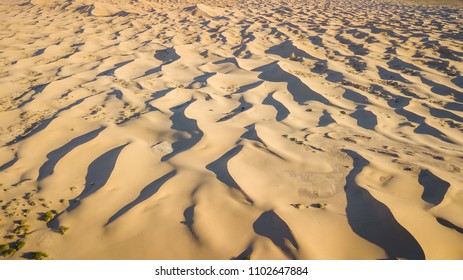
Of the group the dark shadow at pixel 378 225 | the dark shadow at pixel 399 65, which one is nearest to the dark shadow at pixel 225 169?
the dark shadow at pixel 378 225

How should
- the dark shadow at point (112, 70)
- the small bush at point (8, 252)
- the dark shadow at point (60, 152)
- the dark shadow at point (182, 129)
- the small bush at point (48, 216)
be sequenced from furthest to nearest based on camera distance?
the dark shadow at point (112, 70)
the dark shadow at point (182, 129)
the dark shadow at point (60, 152)
the small bush at point (48, 216)
the small bush at point (8, 252)

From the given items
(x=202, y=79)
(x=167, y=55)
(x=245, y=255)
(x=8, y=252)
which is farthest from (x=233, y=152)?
(x=167, y=55)

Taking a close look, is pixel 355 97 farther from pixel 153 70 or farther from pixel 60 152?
pixel 60 152

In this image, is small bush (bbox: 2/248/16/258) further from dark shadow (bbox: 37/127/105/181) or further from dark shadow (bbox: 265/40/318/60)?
dark shadow (bbox: 265/40/318/60)

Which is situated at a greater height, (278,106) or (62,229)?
(62,229)

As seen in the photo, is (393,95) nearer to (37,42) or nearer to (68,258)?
(68,258)

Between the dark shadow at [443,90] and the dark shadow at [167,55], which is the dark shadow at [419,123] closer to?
the dark shadow at [443,90]
